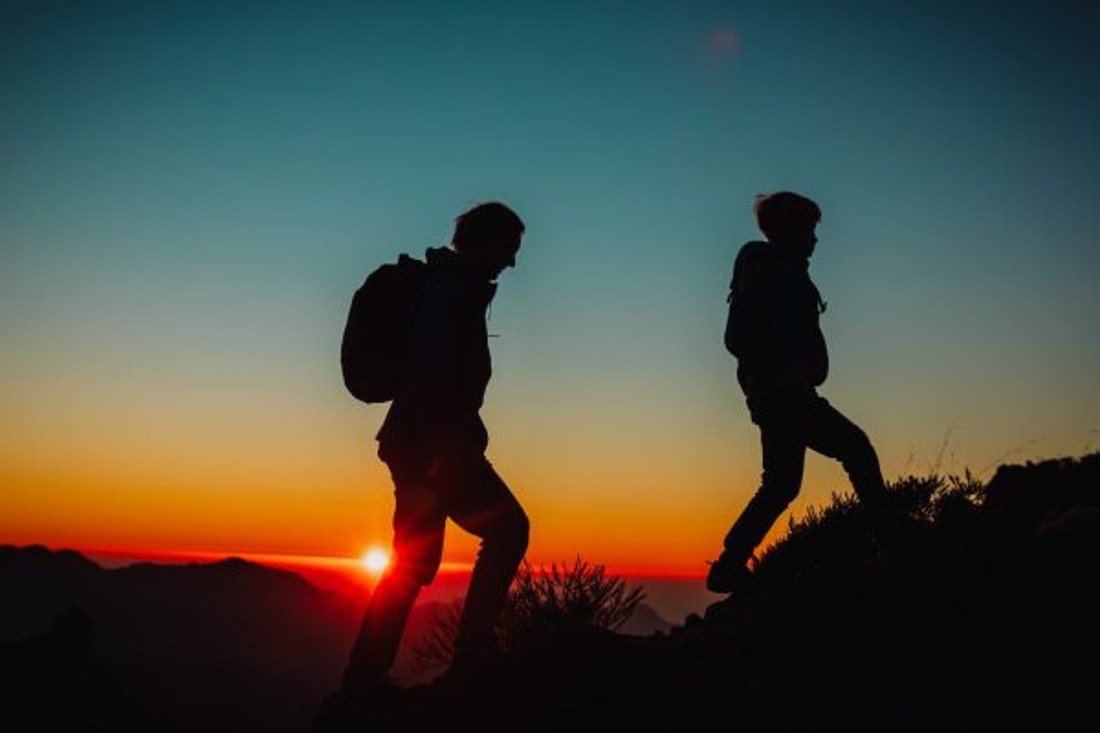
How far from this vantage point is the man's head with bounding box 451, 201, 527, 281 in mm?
4359

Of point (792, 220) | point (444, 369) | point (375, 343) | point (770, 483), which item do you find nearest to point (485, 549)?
point (444, 369)

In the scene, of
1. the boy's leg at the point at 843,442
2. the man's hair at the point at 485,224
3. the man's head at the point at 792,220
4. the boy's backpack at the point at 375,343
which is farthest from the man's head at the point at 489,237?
the boy's leg at the point at 843,442

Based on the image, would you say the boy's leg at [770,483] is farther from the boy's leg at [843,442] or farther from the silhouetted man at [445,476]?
the silhouetted man at [445,476]

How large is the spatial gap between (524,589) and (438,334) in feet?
10.9

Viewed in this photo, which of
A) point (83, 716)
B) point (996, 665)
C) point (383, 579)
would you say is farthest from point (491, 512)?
point (83, 716)

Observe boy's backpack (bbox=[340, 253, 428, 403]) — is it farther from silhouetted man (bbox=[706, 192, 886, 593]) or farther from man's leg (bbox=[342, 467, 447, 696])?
silhouetted man (bbox=[706, 192, 886, 593])

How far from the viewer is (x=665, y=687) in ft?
12.0

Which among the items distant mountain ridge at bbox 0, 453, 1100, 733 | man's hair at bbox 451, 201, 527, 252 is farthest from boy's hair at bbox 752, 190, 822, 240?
distant mountain ridge at bbox 0, 453, 1100, 733

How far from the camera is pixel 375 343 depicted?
165 inches

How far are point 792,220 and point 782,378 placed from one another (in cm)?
94

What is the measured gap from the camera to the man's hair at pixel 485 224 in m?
4.37

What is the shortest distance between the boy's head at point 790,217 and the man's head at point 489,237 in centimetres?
157

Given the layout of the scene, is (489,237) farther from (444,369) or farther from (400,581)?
(400,581)

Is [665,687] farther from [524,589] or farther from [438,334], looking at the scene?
[524,589]
